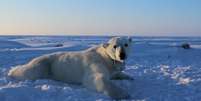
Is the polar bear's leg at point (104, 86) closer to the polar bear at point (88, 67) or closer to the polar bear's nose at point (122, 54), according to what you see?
the polar bear at point (88, 67)

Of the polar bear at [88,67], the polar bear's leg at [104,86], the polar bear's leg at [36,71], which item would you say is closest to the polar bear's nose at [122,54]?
the polar bear at [88,67]

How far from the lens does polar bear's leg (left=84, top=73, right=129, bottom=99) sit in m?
6.16

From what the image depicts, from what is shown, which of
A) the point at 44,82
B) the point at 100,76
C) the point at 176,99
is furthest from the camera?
the point at 44,82

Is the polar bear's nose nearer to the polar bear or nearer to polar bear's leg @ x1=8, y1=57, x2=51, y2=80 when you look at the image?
the polar bear

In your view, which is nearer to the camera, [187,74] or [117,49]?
[117,49]

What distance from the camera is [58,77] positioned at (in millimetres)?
7746

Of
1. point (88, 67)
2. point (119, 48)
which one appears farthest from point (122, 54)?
point (88, 67)

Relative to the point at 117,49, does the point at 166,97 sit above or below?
below

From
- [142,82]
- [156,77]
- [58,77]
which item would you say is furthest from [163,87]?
[58,77]

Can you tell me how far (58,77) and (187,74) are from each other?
8.19 ft

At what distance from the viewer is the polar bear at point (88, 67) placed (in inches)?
269

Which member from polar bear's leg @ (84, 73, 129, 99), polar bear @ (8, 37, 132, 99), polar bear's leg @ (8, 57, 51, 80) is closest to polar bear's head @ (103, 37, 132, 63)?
polar bear @ (8, 37, 132, 99)

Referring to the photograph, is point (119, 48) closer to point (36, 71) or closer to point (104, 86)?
point (104, 86)

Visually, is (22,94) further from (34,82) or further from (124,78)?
(124,78)
